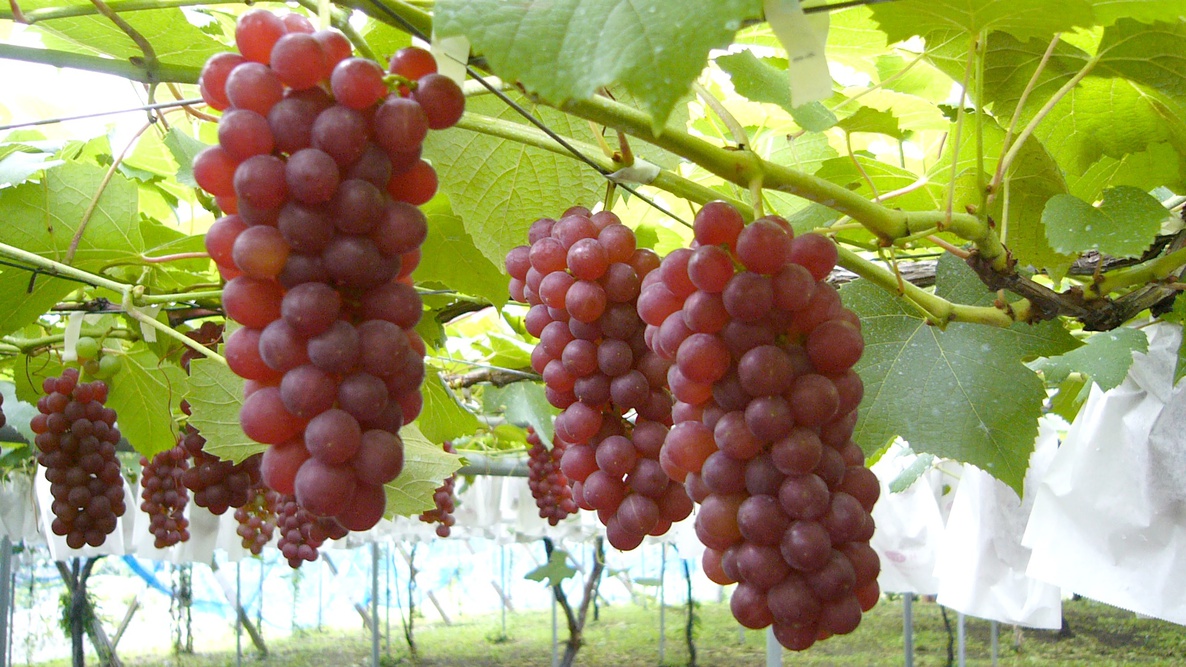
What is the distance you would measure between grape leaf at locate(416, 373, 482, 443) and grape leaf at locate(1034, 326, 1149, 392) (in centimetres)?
102

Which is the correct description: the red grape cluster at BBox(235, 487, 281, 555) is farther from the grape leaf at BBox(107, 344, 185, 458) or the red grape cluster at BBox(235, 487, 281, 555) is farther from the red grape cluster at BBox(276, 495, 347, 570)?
the grape leaf at BBox(107, 344, 185, 458)

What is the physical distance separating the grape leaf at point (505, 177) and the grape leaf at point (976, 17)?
0.25 meters

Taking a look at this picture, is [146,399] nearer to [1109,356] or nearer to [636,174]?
[636,174]

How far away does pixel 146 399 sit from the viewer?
1676 millimetres

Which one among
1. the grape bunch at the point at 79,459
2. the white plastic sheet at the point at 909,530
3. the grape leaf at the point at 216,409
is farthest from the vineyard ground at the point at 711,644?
the grape leaf at the point at 216,409

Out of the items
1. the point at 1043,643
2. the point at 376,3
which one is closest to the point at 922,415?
the point at 376,3

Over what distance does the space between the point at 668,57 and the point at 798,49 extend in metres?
0.11

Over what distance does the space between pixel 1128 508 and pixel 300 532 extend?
1355 mm

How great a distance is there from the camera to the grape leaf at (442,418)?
166 centimetres

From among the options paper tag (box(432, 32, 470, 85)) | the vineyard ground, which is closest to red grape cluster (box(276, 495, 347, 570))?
paper tag (box(432, 32, 470, 85))

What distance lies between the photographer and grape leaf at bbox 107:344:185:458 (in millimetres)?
1608

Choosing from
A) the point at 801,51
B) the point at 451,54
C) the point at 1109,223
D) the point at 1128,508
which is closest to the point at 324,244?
the point at 451,54

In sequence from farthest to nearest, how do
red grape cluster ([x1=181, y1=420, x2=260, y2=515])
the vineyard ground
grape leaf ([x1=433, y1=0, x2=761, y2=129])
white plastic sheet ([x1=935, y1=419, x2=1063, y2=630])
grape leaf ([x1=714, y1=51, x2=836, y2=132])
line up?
1. the vineyard ground
2. white plastic sheet ([x1=935, y1=419, x2=1063, y2=630])
3. red grape cluster ([x1=181, y1=420, x2=260, y2=515])
4. grape leaf ([x1=714, y1=51, x2=836, y2=132])
5. grape leaf ([x1=433, y1=0, x2=761, y2=129])

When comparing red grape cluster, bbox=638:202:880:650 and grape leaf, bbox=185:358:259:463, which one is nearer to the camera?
red grape cluster, bbox=638:202:880:650
